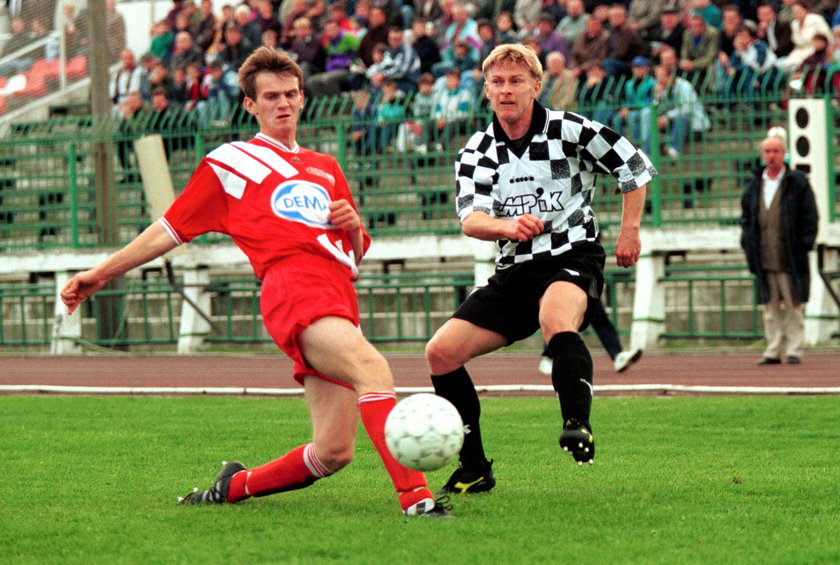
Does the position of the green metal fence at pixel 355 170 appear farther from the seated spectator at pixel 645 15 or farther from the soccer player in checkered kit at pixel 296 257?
the soccer player in checkered kit at pixel 296 257

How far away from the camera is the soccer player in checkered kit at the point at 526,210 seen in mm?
6883

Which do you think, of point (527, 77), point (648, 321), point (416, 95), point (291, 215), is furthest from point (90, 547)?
point (416, 95)

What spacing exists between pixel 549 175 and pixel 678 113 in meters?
11.1

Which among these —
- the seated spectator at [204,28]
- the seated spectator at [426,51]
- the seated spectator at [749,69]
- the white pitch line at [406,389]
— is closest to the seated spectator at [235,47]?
the seated spectator at [204,28]

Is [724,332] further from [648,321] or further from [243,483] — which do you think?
[243,483]

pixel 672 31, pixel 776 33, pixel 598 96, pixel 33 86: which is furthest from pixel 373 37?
pixel 33 86

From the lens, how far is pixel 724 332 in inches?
693

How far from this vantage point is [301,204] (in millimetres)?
6336

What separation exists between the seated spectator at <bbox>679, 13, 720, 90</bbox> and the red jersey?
12.9 meters

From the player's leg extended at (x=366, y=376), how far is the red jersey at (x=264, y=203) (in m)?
0.39

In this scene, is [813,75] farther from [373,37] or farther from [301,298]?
[301,298]

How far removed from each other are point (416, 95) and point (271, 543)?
1434cm

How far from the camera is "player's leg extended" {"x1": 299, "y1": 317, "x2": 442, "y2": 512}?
19.9 feet

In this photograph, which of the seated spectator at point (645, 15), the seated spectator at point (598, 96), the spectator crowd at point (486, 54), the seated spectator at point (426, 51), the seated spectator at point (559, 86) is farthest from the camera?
the seated spectator at point (426, 51)
